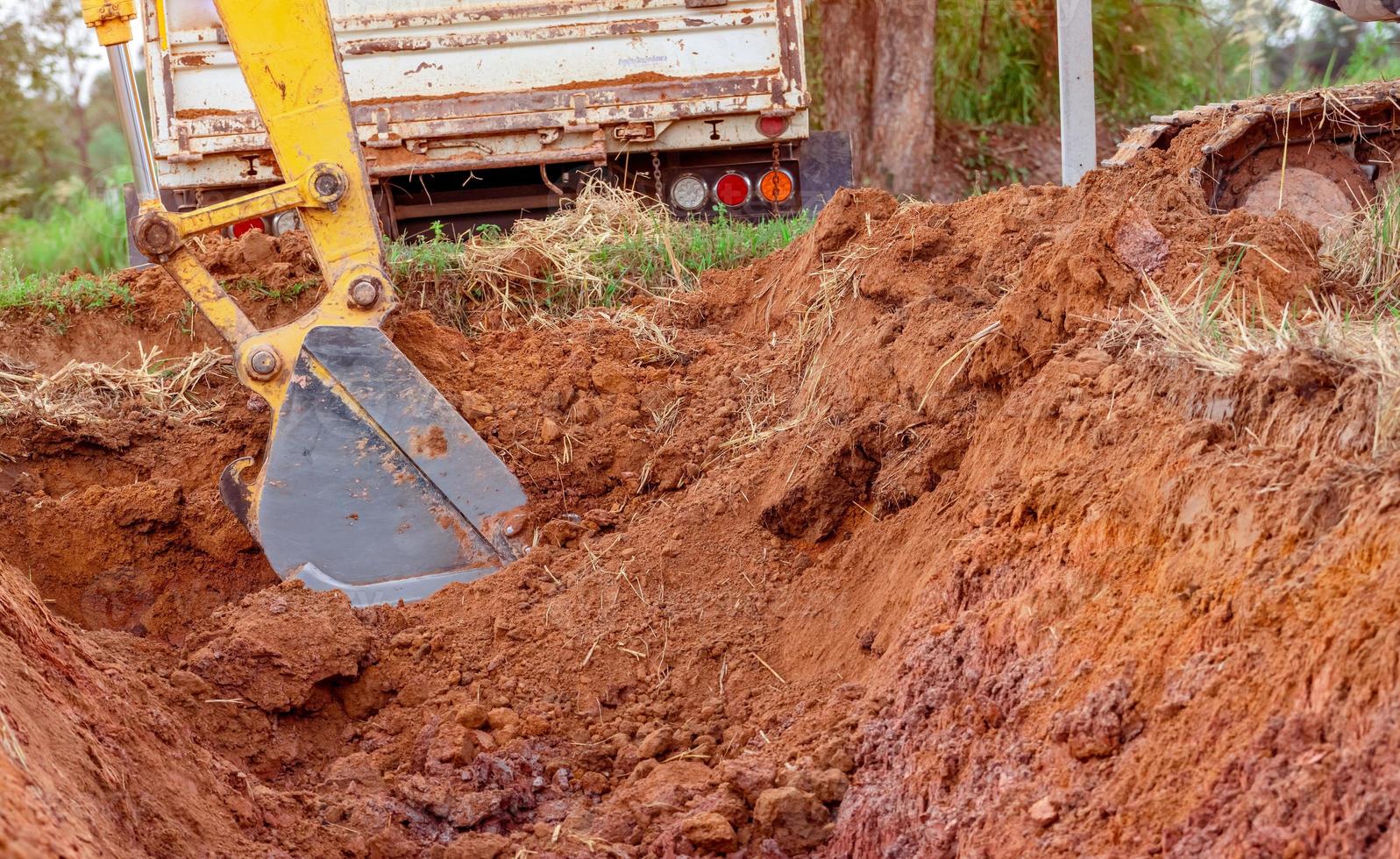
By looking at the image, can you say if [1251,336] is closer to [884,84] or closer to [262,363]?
[262,363]

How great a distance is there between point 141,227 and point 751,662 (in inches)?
91.8

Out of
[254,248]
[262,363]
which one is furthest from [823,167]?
[262,363]

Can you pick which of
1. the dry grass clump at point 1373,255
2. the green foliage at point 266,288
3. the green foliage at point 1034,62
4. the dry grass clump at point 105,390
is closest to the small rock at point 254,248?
the green foliage at point 266,288

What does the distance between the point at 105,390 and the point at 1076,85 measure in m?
4.04

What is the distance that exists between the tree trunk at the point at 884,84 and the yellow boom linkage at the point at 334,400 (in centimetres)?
664

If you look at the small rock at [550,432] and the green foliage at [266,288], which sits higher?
the green foliage at [266,288]

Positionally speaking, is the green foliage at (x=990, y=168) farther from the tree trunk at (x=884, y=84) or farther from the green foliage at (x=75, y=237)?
the green foliage at (x=75, y=237)

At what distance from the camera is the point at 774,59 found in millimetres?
6820

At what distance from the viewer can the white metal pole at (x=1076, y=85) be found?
533 centimetres

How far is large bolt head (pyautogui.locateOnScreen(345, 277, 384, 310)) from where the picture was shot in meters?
4.25

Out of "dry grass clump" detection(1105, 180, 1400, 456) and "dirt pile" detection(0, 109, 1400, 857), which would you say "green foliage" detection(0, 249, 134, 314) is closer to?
"dirt pile" detection(0, 109, 1400, 857)

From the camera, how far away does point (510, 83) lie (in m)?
6.86

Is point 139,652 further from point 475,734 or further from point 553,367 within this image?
point 553,367

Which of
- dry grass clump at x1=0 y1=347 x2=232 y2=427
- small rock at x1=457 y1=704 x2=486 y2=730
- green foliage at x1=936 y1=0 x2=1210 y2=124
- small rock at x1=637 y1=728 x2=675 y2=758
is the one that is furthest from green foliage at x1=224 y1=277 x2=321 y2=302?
green foliage at x1=936 y1=0 x2=1210 y2=124
